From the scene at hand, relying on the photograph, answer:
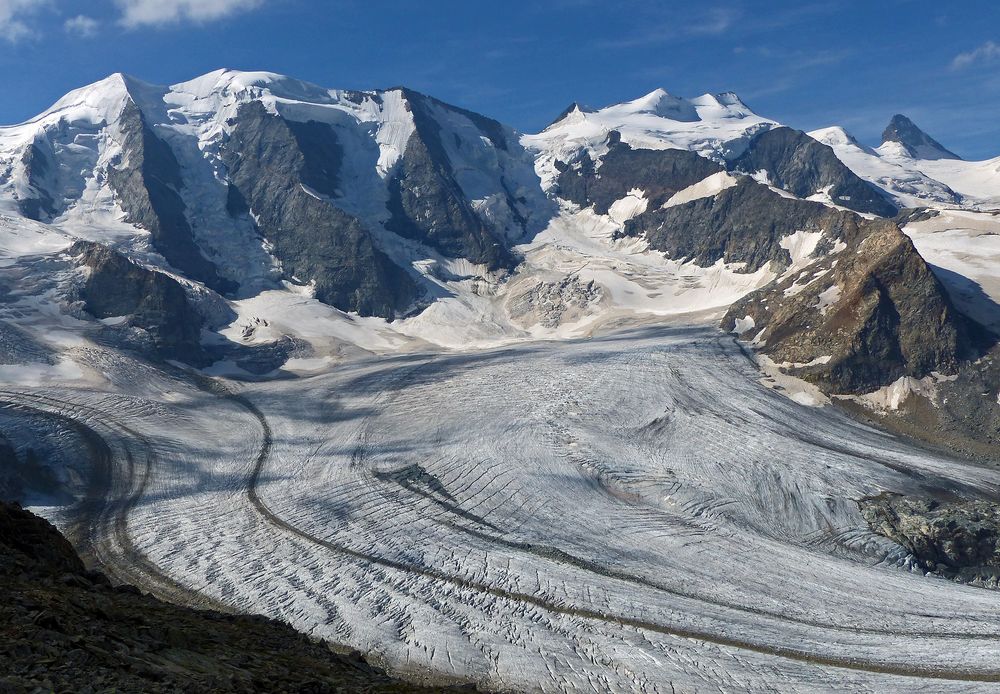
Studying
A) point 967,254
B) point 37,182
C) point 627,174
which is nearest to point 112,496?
point 967,254

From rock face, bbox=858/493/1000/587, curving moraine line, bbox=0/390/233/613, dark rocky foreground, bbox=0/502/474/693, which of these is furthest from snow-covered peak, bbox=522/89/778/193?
dark rocky foreground, bbox=0/502/474/693

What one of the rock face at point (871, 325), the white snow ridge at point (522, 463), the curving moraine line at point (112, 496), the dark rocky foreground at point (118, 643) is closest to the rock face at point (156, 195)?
the white snow ridge at point (522, 463)

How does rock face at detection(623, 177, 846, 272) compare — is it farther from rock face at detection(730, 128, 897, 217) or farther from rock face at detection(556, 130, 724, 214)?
rock face at detection(730, 128, 897, 217)

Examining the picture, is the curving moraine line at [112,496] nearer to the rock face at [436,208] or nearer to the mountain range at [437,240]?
the mountain range at [437,240]

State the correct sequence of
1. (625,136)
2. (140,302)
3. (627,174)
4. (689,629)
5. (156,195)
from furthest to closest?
1. (625,136)
2. (627,174)
3. (156,195)
4. (140,302)
5. (689,629)

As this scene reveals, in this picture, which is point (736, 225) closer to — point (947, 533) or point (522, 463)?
point (947, 533)

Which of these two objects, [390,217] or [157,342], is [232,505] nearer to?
[157,342]
